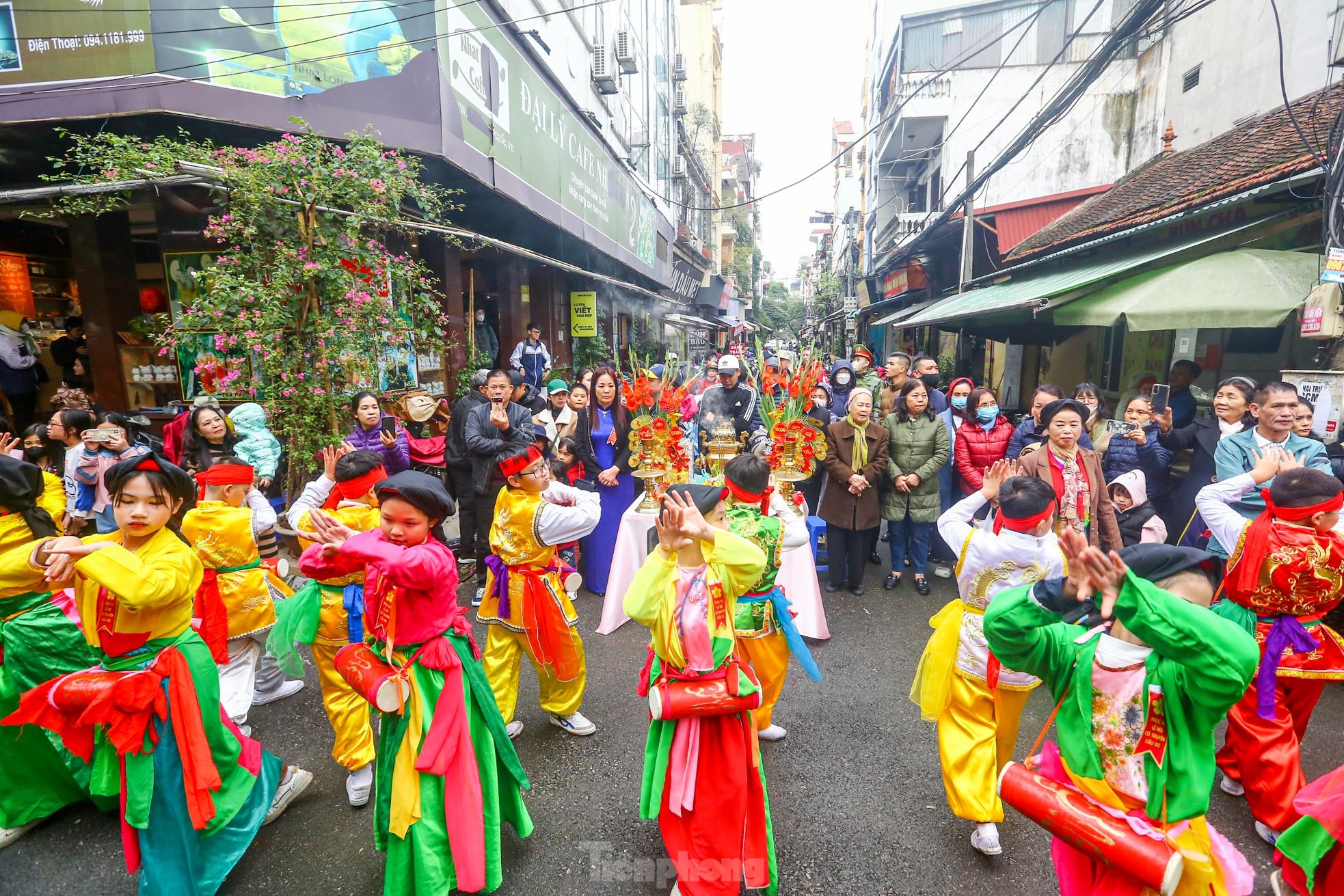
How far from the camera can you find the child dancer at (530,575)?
10.2 feet

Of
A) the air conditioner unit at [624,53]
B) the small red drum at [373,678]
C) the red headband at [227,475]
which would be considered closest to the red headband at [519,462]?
the small red drum at [373,678]

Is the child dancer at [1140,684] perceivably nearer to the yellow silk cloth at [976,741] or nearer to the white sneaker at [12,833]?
the yellow silk cloth at [976,741]

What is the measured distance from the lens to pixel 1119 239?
7.73 m

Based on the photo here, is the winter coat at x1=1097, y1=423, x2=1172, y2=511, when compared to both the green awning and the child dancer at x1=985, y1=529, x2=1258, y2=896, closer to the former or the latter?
the green awning

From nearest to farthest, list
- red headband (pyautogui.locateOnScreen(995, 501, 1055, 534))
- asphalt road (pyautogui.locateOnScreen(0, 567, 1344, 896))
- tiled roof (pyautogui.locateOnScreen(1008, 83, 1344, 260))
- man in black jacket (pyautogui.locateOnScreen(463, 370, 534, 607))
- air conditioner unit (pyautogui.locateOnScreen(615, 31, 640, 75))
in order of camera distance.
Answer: asphalt road (pyautogui.locateOnScreen(0, 567, 1344, 896)), red headband (pyautogui.locateOnScreen(995, 501, 1055, 534)), man in black jacket (pyautogui.locateOnScreen(463, 370, 534, 607)), tiled roof (pyautogui.locateOnScreen(1008, 83, 1344, 260)), air conditioner unit (pyautogui.locateOnScreen(615, 31, 640, 75))

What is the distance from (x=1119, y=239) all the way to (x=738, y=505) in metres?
7.29

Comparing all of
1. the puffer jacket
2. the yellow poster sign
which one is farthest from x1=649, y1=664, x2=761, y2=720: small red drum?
the yellow poster sign

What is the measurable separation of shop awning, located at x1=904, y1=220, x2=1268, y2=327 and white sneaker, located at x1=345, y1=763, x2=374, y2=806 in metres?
7.16

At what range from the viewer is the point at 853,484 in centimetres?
535

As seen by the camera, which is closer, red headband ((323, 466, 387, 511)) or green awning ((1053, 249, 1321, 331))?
red headband ((323, 466, 387, 511))

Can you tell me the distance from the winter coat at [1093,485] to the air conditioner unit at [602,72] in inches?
494

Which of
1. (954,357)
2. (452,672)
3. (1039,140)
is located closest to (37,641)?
(452,672)

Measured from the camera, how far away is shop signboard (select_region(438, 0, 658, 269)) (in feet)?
22.1

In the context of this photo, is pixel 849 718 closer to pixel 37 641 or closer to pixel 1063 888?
pixel 1063 888
